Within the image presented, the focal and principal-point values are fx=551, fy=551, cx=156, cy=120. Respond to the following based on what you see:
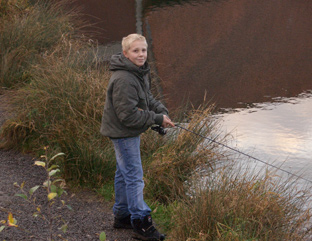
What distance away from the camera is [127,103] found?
3.72 metres

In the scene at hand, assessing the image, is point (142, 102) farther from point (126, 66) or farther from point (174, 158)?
point (174, 158)

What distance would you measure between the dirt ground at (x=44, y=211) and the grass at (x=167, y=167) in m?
0.24

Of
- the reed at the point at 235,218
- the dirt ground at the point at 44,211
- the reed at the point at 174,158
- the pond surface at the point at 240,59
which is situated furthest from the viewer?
the pond surface at the point at 240,59

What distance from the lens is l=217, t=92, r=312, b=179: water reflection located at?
6684mm

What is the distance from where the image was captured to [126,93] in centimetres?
372

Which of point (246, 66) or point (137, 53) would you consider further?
point (246, 66)

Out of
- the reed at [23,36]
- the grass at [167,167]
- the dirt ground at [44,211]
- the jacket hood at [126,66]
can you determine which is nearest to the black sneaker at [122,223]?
the dirt ground at [44,211]

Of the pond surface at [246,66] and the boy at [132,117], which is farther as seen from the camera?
the pond surface at [246,66]

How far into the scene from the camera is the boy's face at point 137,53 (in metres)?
3.76

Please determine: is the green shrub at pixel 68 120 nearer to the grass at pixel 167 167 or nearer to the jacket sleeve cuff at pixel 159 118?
the grass at pixel 167 167

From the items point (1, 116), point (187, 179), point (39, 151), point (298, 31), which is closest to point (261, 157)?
point (187, 179)

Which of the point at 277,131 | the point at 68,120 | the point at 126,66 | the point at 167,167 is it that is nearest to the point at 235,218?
the point at 126,66

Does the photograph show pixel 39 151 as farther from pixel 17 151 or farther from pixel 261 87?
pixel 261 87

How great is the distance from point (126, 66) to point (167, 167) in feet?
4.95
